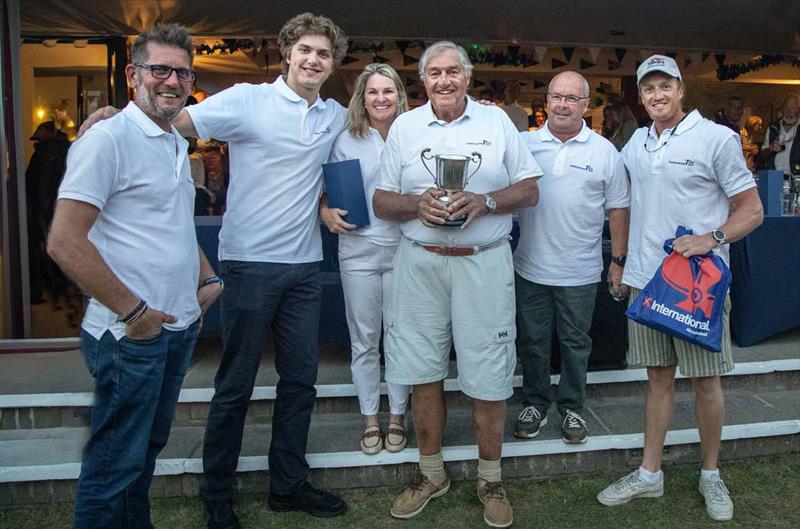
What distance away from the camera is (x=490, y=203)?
2.62m

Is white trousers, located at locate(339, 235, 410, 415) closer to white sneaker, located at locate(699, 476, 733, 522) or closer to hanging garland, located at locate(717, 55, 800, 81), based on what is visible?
white sneaker, located at locate(699, 476, 733, 522)

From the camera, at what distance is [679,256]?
2.71 m

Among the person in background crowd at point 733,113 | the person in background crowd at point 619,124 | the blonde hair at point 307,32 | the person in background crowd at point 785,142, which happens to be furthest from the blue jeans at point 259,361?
the person in background crowd at point 733,113

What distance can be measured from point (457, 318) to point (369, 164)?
75 cm

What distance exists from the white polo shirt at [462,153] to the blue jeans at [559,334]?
23.4 inches

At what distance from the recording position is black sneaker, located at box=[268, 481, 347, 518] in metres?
2.99

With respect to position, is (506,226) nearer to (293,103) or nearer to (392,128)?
(392,128)

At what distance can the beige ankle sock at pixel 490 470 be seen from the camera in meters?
Answer: 2.93

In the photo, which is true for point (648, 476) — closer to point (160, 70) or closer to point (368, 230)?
point (368, 230)

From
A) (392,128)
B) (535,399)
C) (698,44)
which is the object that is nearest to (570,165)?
(392,128)

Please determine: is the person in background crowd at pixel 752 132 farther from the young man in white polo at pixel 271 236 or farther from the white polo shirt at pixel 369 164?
the young man in white polo at pixel 271 236

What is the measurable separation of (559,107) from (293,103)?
1.16m

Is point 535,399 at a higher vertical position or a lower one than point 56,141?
lower

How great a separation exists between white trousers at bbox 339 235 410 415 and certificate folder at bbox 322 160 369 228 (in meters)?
0.14
